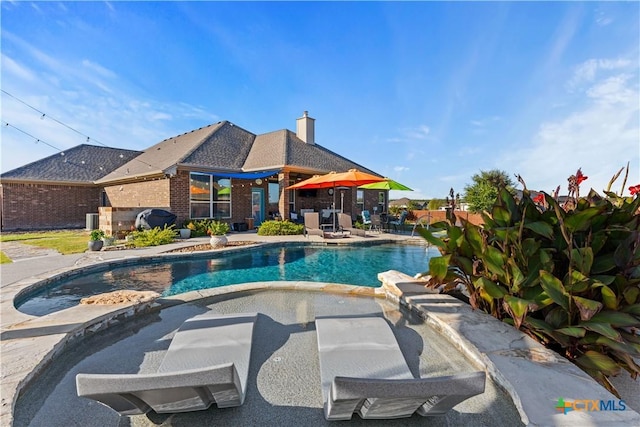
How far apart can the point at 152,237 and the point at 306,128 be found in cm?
1279

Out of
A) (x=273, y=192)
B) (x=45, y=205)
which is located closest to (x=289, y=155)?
(x=273, y=192)

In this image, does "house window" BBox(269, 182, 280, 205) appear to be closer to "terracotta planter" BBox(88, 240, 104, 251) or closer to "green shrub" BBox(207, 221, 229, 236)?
"green shrub" BBox(207, 221, 229, 236)

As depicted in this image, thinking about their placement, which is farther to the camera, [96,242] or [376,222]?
[376,222]

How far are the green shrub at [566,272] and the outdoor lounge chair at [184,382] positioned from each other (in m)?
2.61

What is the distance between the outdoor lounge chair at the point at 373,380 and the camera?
5.11ft

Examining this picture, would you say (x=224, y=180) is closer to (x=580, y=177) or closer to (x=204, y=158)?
(x=204, y=158)

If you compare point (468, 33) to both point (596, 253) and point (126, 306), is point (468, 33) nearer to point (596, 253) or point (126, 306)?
point (596, 253)

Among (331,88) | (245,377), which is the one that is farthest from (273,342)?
(331,88)

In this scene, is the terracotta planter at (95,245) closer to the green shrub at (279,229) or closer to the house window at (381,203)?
the green shrub at (279,229)

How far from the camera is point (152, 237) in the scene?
11312mm

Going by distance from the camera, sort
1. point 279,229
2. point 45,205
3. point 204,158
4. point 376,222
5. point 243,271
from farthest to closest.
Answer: point 45,205
point 376,222
point 204,158
point 279,229
point 243,271

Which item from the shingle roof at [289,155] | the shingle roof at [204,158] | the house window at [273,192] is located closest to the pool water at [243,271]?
the shingle roof at [289,155]

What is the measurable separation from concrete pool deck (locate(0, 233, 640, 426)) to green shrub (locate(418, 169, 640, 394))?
28cm

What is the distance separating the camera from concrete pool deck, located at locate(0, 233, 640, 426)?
2.03 meters
